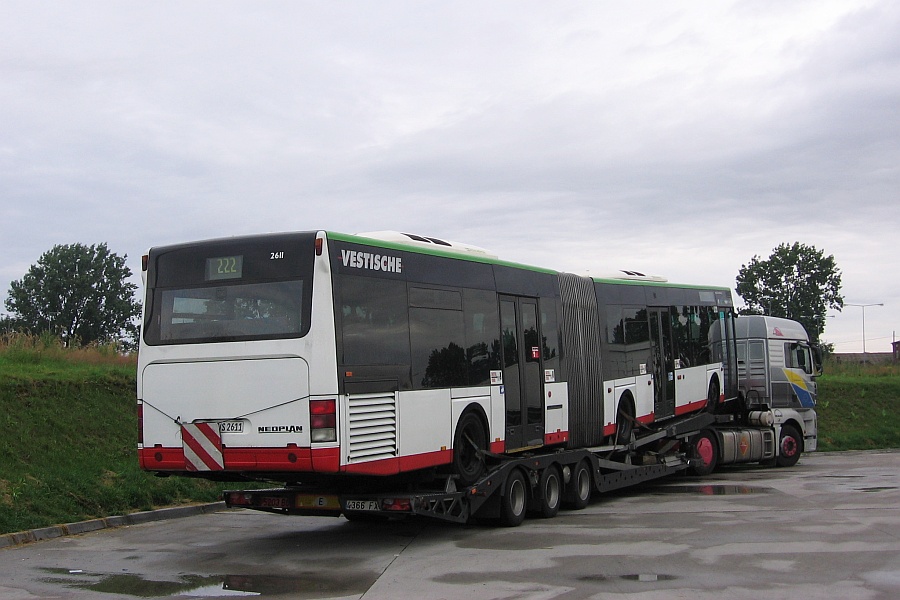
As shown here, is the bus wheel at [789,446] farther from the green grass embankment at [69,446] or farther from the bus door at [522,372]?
the green grass embankment at [69,446]

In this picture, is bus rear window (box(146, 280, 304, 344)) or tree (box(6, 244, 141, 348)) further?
tree (box(6, 244, 141, 348))

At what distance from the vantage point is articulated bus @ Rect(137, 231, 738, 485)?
10469mm

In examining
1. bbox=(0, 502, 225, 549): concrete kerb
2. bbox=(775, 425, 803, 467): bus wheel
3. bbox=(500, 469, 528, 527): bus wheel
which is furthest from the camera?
bbox=(775, 425, 803, 467): bus wheel

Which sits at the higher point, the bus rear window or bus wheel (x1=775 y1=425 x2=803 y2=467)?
the bus rear window

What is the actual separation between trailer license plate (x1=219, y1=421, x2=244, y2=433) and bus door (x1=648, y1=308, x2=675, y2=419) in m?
10.1

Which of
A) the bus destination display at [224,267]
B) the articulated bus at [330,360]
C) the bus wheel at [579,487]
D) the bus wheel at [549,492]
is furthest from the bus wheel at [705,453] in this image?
the bus destination display at [224,267]

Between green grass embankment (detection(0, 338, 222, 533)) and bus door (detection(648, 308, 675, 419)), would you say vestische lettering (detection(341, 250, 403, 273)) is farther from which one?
bus door (detection(648, 308, 675, 419))

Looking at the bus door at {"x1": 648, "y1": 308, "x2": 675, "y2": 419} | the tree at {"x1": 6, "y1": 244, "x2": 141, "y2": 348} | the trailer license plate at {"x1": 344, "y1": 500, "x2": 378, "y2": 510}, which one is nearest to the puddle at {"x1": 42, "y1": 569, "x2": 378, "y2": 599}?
the trailer license plate at {"x1": 344, "y1": 500, "x2": 378, "y2": 510}

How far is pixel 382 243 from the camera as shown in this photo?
11688 millimetres

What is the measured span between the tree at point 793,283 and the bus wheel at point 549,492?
77495mm

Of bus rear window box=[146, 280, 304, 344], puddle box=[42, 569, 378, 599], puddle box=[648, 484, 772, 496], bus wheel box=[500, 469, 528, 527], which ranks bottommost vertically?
puddle box=[648, 484, 772, 496]

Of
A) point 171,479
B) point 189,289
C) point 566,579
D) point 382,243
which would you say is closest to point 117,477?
point 171,479

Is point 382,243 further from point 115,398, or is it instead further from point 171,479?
point 115,398

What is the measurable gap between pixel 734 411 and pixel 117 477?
14017mm
